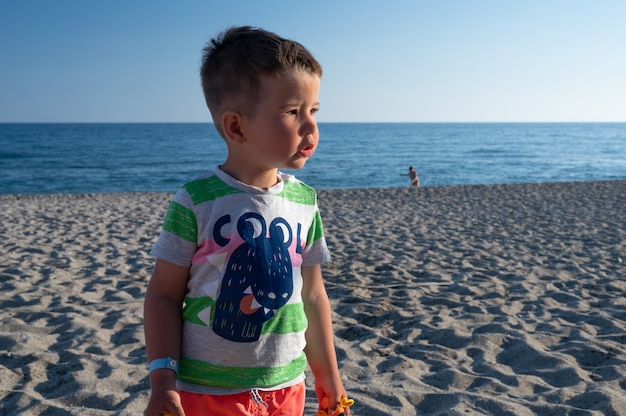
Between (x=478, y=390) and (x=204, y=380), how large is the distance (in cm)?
225

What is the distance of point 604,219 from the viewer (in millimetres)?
9922

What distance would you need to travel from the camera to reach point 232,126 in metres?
1.45

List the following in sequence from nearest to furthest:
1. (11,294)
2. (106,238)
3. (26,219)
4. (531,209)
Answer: (11,294)
(106,238)
(26,219)
(531,209)

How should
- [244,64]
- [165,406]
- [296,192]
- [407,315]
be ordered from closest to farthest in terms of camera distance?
1. [165,406]
2. [244,64]
3. [296,192]
4. [407,315]

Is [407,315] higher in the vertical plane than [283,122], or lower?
lower

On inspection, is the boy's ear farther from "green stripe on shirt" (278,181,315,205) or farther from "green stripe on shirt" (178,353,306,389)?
"green stripe on shirt" (178,353,306,389)

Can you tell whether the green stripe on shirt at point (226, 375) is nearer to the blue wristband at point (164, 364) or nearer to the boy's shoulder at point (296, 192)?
the blue wristband at point (164, 364)

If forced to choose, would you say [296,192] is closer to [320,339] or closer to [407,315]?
[320,339]

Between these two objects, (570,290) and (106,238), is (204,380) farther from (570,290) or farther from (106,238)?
(106,238)

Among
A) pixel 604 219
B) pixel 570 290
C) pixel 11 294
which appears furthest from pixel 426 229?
pixel 11 294

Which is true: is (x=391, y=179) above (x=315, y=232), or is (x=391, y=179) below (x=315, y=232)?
below

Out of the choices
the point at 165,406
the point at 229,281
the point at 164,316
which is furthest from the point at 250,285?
the point at 165,406

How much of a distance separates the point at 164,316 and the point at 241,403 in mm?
274

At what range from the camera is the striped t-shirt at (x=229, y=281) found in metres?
1.43
